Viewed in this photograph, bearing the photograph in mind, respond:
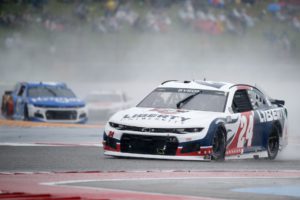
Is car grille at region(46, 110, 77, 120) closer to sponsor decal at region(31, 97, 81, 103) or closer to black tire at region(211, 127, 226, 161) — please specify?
sponsor decal at region(31, 97, 81, 103)

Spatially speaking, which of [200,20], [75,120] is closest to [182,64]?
[200,20]

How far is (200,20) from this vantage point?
1810 inches

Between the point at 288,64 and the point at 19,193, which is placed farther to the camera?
the point at 288,64

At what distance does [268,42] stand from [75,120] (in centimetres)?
1578

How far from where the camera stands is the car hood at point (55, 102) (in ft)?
99.0

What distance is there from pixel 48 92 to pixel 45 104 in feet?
2.96

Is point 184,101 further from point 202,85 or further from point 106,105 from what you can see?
point 106,105

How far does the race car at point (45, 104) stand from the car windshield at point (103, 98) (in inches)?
258

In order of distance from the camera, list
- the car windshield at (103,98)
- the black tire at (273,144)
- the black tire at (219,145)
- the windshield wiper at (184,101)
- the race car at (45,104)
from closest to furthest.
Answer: the black tire at (219,145)
the windshield wiper at (184,101)
the black tire at (273,144)
the race car at (45,104)
the car windshield at (103,98)

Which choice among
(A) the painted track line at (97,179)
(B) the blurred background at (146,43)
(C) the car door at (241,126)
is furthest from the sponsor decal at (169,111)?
(B) the blurred background at (146,43)

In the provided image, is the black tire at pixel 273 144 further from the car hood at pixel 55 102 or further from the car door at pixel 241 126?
the car hood at pixel 55 102

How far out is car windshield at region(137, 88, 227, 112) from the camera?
1580cm

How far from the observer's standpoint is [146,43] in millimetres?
44781

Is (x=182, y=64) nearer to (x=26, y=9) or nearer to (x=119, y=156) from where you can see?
(x=26, y=9)
